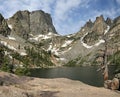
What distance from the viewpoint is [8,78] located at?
107 ft

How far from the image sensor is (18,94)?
971 inches

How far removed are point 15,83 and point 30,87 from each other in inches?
75.8

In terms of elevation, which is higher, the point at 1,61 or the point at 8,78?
the point at 1,61

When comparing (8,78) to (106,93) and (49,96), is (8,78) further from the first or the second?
(106,93)

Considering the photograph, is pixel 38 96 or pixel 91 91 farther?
pixel 91 91

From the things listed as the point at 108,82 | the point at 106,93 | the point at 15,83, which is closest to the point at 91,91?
the point at 106,93

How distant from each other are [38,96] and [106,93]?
10.2m

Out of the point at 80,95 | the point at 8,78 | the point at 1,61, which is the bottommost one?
the point at 80,95

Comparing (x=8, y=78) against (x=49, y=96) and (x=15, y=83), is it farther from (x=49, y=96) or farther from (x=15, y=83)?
(x=49, y=96)

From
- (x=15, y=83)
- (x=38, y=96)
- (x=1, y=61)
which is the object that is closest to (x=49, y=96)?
(x=38, y=96)

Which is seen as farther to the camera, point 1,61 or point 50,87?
point 1,61

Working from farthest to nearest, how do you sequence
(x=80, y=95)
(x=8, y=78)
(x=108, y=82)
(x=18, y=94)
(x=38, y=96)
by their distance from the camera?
(x=108, y=82) < (x=8, y=78) < (x=80, y=95) < (x=38, y=96) < (x=18, y=94)

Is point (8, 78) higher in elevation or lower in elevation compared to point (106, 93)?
higher

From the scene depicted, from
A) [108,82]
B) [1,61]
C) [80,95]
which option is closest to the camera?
[80,95]
